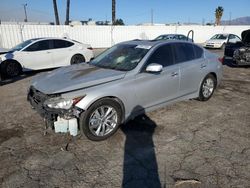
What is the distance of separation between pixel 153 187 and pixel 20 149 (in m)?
2.19

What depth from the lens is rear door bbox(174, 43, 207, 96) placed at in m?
5.11

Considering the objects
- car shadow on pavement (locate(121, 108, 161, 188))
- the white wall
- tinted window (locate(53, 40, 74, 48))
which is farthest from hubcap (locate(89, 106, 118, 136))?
the white wall

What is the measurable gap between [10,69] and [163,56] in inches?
262

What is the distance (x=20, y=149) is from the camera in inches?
149

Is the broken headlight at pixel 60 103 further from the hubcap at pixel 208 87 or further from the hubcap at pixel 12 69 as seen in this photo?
the hubcap at pixel 12 69

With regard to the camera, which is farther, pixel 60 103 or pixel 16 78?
pixel 16 78

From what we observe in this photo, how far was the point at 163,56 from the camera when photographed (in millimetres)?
4824

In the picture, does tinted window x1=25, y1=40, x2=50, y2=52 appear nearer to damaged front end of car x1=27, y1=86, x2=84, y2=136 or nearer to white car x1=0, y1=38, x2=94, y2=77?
white car x1=0, y1=38, x2=94, y2=77

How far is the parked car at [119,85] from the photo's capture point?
3723 mm

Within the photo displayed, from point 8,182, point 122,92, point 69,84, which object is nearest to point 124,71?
point 122,92

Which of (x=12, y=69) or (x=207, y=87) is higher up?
(x=207, y=87)

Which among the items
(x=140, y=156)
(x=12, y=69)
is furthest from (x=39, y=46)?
(x=140, y=156)

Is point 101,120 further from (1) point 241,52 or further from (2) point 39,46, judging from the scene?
(1) point 241,52

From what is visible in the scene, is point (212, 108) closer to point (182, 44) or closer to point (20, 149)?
point (182, 44)
